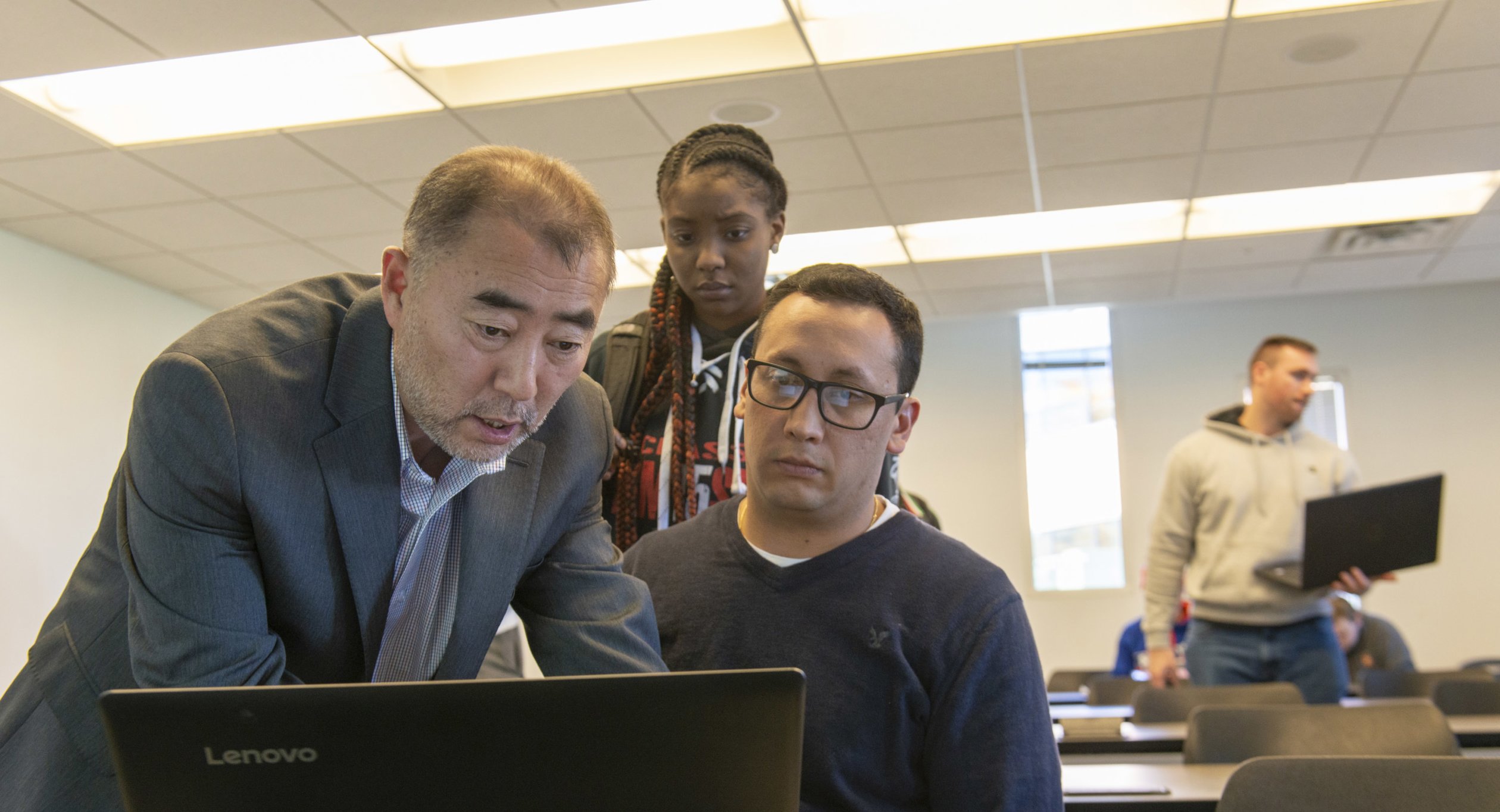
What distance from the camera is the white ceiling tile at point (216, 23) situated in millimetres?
3812

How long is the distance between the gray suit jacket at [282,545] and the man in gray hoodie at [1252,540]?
9.43 ft

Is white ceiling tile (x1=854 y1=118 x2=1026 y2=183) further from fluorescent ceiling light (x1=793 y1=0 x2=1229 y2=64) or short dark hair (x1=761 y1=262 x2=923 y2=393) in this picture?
short dark hair (x1=761 y1=262 x2=923 y2=393)

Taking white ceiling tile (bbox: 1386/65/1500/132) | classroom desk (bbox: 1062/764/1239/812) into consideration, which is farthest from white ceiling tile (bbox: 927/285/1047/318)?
classroom desk (bbox: 1062/764/1239/812)

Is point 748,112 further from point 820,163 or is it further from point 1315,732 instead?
point 1315,732

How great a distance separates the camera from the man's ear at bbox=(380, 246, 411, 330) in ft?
3.76

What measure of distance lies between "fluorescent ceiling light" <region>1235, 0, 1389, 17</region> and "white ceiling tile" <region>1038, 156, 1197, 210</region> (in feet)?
4.35

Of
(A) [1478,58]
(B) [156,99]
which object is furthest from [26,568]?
(A) [1478,58]

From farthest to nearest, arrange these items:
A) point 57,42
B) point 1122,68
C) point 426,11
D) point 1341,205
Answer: point 1341,205 < point 1122,68 < point 57,42 < point 426,11

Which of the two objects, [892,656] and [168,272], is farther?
[168,272]

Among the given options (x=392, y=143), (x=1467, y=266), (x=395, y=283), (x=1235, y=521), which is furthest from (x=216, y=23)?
(x=1467, y=266)

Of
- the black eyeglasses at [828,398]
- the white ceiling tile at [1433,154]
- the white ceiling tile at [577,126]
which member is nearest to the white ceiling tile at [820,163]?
the white ceiling tile at [577,126]

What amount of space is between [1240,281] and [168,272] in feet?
22.2

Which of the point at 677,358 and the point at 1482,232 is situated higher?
the point at 1482,232

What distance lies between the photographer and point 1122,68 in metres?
4.36
